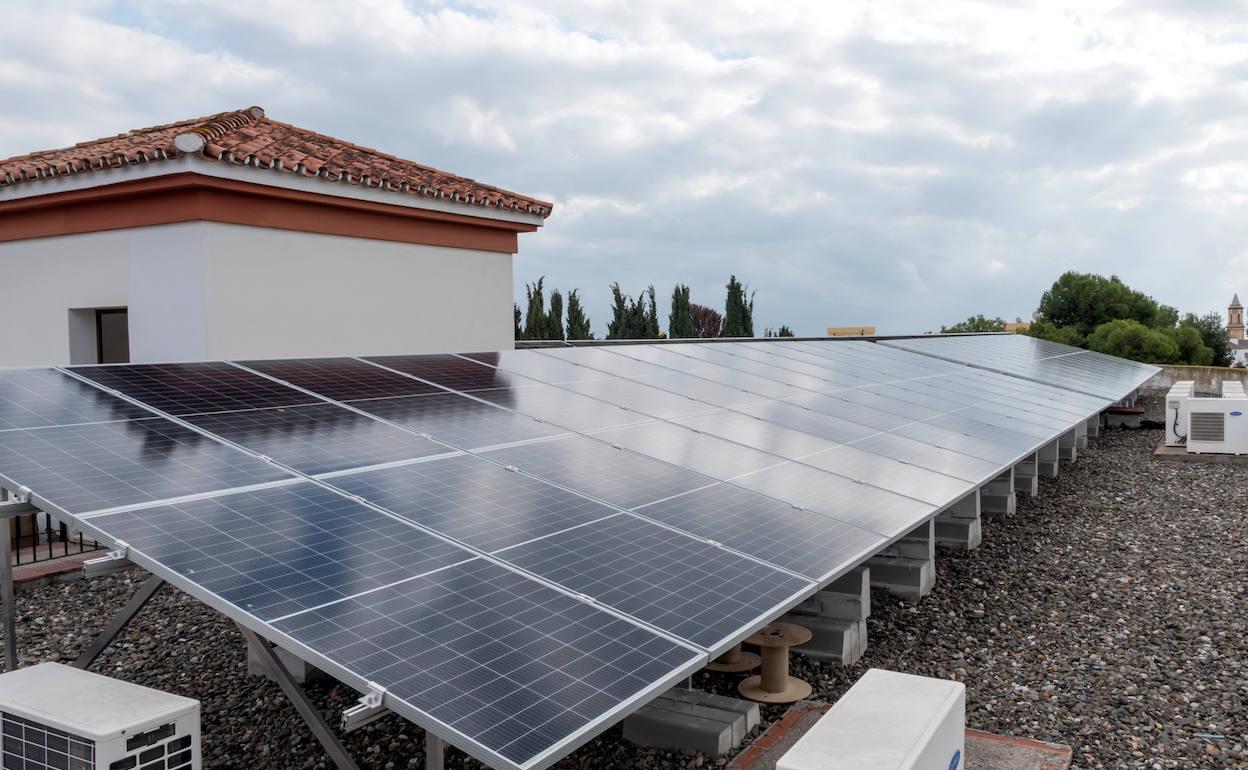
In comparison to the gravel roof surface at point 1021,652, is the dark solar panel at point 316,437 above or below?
above

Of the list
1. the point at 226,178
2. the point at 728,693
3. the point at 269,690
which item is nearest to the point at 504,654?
the point at 728,693

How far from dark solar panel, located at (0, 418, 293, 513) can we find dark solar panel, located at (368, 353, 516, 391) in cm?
405

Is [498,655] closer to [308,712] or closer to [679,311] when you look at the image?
[308,712]

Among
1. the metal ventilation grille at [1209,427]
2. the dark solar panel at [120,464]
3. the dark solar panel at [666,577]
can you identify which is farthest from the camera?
the metal ventilation grille at [1209,427]

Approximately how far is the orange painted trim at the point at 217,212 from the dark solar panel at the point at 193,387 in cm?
507

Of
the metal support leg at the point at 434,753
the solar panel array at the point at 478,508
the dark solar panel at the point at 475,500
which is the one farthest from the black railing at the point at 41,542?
the metal support leg at the point at 434,753

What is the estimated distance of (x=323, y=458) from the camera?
7676 millimetres

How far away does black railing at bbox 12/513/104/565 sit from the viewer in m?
14.0

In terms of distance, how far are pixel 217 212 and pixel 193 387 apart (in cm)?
624

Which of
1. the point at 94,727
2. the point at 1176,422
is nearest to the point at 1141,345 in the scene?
the point at 1176,422

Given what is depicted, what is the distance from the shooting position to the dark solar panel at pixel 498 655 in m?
4.43

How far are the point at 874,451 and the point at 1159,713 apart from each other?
432 cm

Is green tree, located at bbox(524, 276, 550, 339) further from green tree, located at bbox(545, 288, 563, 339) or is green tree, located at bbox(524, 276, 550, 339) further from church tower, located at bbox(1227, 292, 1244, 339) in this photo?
church tower, located at bbox(1227, 292, 1244, 339)

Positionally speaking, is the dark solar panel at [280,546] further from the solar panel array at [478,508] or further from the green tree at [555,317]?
the green tree at [555,317]
